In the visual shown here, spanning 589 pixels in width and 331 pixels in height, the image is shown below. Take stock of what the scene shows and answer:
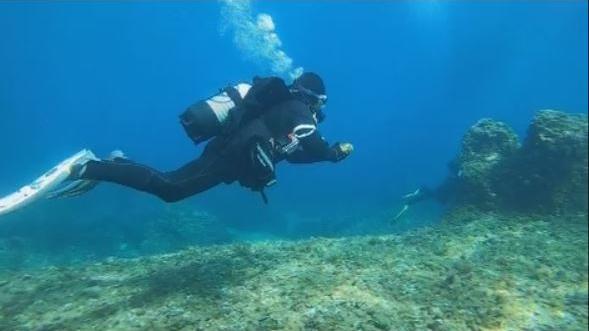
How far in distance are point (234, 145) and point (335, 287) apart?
6.79 ft

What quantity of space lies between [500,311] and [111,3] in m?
98.3

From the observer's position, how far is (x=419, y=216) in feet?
69.0

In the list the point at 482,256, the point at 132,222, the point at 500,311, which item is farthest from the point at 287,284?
the point at 132,222

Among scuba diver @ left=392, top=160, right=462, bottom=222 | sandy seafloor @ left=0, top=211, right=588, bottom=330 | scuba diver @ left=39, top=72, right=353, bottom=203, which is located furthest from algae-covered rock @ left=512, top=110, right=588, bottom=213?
scuba diver @ left=39, top=72, right=353, bottom=203

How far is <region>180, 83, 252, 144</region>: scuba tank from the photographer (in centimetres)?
554

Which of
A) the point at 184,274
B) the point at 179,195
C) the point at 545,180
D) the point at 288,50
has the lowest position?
the point at 184,274

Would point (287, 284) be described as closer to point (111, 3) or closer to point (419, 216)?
point (419, 216)

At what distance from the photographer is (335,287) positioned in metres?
5.65

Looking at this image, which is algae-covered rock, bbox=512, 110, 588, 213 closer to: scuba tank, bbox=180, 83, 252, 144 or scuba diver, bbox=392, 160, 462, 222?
scuba diver, bbox=392, 160, 462, 222

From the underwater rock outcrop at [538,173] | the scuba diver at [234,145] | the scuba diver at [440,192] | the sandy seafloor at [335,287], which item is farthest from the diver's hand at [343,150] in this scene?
the scuba diver at [440,192]

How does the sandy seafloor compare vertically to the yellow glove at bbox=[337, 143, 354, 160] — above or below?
below

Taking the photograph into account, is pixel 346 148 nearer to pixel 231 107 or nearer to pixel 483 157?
pixel 231 107

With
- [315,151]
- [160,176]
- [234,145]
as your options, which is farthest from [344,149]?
[160,176]

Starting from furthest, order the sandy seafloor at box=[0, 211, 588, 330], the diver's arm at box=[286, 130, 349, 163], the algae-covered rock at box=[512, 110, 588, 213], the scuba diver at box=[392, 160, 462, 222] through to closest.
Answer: the scuba diver at box=[392, 160, 462, 222] < the algae-covered rock at box=[512, 110, 588, 213] < the diver's arm at box=[286, 130, 349, 163] < the sandy seafloor at box=[0, 211, 588, 330]
